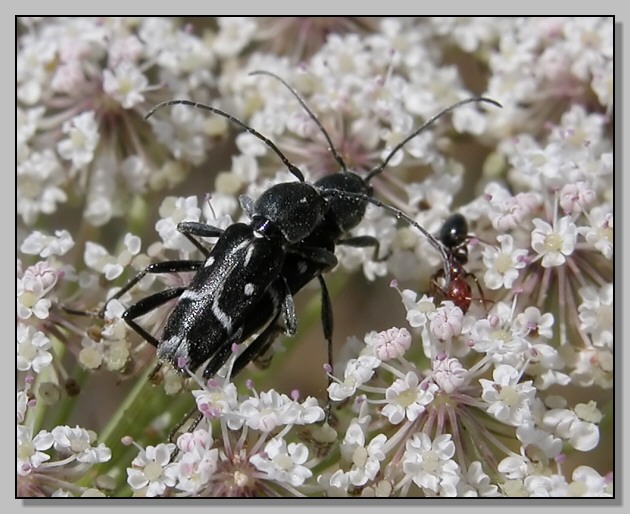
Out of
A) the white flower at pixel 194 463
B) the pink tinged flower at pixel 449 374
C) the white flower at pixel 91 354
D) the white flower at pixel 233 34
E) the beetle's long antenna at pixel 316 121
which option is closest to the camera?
the white flower at pixel 194 463

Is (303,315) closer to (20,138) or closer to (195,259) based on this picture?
(195,259)

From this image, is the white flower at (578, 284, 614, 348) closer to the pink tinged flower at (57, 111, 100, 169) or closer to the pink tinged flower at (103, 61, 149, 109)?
the pink tinged flower at (103, 61, 149, 109)

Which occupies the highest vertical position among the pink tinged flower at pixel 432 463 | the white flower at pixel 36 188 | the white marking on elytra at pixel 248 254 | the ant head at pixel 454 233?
the white flower at pixel 36 188

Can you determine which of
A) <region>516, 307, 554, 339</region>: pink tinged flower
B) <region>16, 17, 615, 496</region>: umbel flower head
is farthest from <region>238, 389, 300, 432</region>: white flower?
<region>516, 307, 554, 339</region>: pink tinged flower

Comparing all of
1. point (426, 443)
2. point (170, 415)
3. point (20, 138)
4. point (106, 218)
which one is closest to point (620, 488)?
point (426, 443)

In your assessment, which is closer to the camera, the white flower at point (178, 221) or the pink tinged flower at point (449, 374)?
the pink tinged flower at point (449, 374)

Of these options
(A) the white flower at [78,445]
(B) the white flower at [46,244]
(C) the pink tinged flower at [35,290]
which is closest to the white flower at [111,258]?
(B) the white flower at [46,244]

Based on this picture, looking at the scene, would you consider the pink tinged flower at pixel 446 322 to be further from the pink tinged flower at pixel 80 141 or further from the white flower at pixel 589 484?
the pink tinged flower at pixel 80 141
